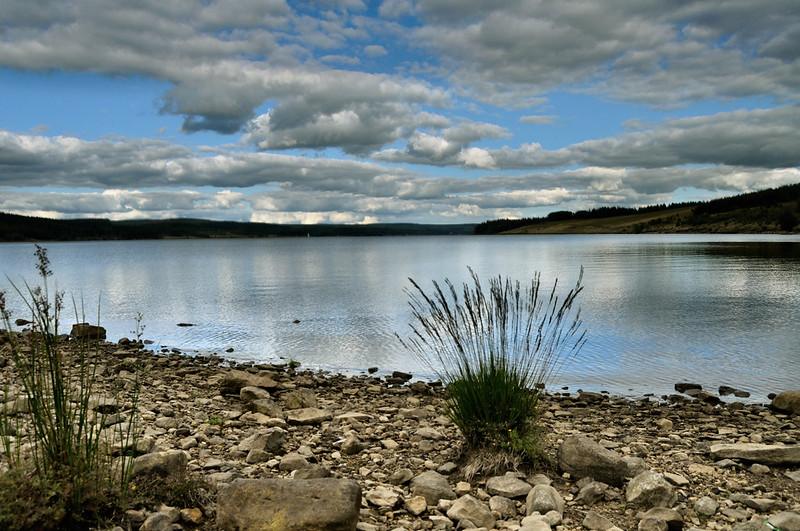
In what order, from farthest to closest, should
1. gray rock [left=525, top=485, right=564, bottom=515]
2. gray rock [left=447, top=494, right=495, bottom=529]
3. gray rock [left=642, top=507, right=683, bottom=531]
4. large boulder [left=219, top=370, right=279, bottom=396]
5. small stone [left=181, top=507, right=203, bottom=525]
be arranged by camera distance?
large boulder [left=219, top=370, right=279, bottom=396], gray rock [left=525, top=485, right=564, bottom=515], gray rock [left=447, top=494, right=495, bottom=529], gray rock [left=642, top=507, right=683, bottom=531], small stone [left=181, top=507, right=203, bottom=525]

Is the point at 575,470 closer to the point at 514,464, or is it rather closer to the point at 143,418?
the point at 514,464

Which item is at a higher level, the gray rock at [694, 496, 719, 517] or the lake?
the gray rock at [694, 496, 719, 517]

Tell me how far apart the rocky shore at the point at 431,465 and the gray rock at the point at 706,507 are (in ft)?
0.05

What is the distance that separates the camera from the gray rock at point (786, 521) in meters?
6.21

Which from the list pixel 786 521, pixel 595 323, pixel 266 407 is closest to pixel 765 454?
pixel 786 521

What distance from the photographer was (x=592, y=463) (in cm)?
779

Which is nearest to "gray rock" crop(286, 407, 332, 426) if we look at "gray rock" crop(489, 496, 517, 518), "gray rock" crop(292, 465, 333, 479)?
"gray rock" crop(292, 465, 333, 479)

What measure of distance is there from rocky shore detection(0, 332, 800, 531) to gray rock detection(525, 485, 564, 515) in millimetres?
16

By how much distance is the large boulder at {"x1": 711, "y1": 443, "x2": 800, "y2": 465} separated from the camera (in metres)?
8.55

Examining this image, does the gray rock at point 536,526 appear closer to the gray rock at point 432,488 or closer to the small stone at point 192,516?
the gray rock at point 432,488

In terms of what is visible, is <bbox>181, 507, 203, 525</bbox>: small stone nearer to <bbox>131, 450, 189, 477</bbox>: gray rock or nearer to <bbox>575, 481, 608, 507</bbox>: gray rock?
<bbox>131, 450, 189, 477</bbox>: gray rock

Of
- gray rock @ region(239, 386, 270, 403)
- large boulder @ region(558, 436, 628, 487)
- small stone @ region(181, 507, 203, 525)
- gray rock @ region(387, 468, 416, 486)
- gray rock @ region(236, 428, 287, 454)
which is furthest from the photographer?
gray rock @ region(239, 386, 270, 403)

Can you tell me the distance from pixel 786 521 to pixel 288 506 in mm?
5267

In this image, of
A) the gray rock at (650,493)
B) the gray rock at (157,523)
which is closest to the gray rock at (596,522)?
the gray rock at (650,493)
